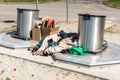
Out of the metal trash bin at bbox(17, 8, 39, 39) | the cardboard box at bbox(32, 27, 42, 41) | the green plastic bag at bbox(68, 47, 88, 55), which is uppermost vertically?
the metal trash bin at bbox(17, 8, 39, 39)

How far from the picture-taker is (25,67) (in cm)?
812

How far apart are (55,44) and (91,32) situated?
107cm

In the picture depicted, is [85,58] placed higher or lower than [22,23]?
lower

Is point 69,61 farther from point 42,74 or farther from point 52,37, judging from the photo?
point 52,37

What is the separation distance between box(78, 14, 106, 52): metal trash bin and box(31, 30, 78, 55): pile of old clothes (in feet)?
1.07

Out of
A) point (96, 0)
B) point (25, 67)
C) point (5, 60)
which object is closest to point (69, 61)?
point (25, 67)

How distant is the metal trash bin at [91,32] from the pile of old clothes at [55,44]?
0.33 metres

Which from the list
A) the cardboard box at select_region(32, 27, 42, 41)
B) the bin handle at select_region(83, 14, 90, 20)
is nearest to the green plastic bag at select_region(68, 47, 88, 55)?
the bin handle at select_region(83, 14, 90, 20)

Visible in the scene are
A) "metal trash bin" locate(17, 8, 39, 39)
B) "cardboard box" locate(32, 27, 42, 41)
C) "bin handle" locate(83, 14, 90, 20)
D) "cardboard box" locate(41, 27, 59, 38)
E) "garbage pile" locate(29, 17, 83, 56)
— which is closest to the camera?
"bin handle" locate(83, 14, 90, 20)

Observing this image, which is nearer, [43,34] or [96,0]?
[43,34]

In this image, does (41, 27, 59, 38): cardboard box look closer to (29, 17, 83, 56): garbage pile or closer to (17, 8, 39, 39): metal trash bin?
(29, 17, 83, 56): garbage pile

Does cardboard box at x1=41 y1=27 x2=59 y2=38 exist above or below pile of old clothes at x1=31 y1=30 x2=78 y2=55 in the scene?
above

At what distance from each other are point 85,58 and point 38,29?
7.22 feet

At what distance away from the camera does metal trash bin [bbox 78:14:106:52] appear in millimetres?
8289
